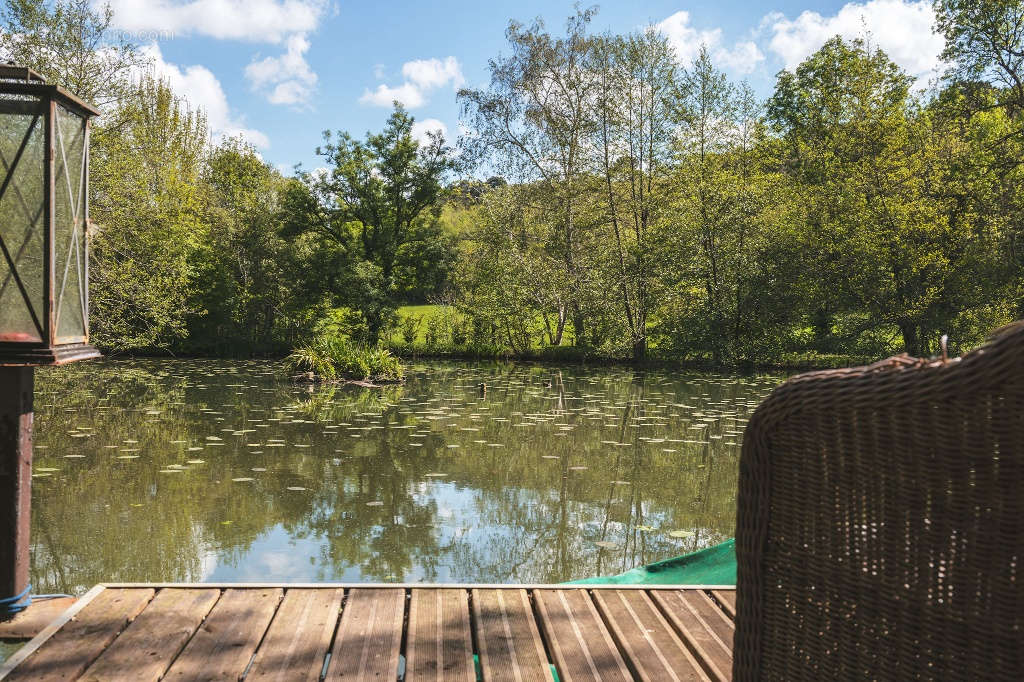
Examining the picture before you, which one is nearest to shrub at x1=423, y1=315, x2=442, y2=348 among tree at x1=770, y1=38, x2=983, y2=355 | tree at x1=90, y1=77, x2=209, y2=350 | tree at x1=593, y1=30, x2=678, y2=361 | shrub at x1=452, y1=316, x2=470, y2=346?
shrub at x1=452, y1=316, x2=470, y2=346

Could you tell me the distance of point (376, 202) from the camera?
20359mm

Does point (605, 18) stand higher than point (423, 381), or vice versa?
point (605, 18)

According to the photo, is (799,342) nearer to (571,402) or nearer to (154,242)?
(571,402)

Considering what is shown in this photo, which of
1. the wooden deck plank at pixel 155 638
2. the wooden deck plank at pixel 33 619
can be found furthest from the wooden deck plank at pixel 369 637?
the wooden deck plank at pixel 33 619

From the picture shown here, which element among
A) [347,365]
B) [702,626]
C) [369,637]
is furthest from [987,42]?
[369,637]

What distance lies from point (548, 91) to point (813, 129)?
279 inches

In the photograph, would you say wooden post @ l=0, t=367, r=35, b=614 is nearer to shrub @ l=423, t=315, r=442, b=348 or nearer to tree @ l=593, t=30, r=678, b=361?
tree @ l=593, t=30, r=678, b=361

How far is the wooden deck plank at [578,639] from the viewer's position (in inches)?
72.8

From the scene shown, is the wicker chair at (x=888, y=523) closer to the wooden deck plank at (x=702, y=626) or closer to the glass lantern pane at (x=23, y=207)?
the wooden deck plank at (x=702, y=626)

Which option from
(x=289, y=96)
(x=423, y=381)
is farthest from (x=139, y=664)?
(x=289, y=96)

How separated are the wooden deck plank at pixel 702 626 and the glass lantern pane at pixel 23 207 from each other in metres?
2.10

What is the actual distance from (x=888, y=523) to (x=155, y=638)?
189cm

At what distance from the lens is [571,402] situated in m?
10.0

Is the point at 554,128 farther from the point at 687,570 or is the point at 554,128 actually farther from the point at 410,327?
the point at 687,570
